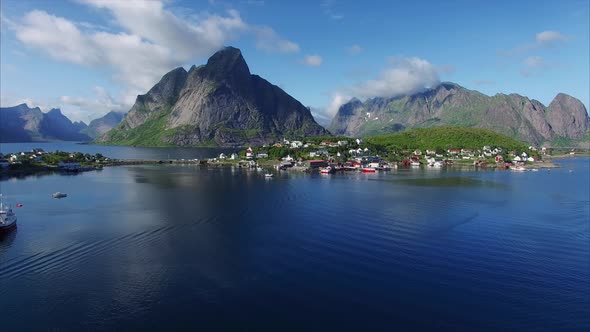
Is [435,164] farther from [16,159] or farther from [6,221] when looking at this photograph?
[16,159]

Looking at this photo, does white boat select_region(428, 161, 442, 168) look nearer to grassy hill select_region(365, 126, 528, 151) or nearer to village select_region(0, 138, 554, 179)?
village select_region(0, 138, 554, 179)

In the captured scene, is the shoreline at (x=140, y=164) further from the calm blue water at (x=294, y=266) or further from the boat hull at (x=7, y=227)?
the boat hull at (x=7, y=227)

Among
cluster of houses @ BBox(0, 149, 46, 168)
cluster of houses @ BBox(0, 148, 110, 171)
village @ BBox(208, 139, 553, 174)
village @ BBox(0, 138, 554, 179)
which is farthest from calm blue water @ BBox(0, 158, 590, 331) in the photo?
village @ BBox(208, 139, 553, 174)

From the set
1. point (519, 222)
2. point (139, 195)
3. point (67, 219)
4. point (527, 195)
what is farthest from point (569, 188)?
point (67, 219)

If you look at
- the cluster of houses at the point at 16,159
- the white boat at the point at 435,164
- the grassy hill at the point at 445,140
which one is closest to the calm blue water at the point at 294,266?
the cluster of houses at the point at 16,159

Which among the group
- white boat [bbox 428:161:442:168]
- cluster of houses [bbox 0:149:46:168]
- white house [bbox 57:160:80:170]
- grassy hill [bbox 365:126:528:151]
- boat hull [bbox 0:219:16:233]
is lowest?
boat hull [bbox 0:219:16:233]

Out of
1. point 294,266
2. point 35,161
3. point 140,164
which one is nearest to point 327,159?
point 140,164

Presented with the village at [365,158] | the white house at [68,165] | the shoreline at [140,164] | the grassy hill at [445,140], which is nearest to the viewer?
the shoreline at [140,164]
